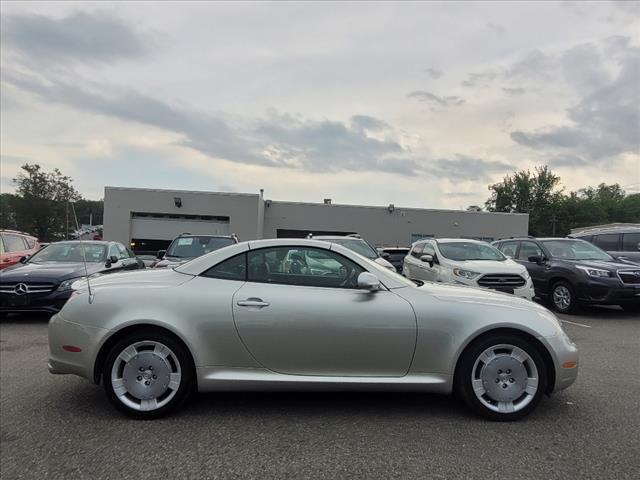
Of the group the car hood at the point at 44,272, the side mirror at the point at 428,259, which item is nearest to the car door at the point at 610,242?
the side mirror at the point at 428,259

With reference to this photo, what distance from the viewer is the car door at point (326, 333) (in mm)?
3814

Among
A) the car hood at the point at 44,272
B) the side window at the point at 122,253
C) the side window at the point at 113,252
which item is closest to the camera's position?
the car hood at the point at 44,272

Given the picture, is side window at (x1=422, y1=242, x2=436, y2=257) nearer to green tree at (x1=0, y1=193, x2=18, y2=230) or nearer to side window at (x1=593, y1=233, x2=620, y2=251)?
side window at (x1=593, y1=233, x2=620, y2=251)

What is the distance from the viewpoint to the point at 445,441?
3.48m

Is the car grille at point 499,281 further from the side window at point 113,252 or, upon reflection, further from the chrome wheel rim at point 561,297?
the side window at point 113,252

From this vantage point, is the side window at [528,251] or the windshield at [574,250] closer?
the windshield at [574,250]

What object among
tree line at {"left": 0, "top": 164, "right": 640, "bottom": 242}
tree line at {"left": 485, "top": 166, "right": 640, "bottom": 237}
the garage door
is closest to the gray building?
the garage door

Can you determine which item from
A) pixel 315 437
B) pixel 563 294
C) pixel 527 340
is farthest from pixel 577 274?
pixel 315 437

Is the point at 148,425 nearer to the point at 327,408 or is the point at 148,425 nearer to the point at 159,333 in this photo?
the point at 159,333

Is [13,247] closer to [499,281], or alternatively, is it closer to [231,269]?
[231,269]

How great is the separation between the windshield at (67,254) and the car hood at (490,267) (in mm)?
7209

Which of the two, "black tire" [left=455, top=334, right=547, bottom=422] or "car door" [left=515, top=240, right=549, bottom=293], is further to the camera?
"car door" [left=515, top=240, right=549, bottom=293]

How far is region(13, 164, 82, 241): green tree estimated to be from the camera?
4872 centimetres

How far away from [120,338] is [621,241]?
1236 cm
